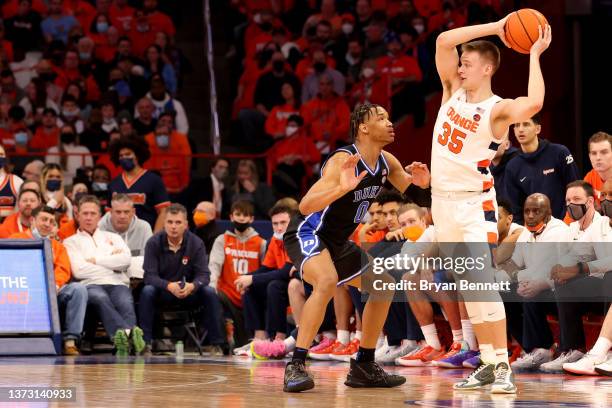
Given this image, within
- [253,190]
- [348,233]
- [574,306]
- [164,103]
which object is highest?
[164,103]

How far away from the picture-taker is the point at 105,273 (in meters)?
12.3

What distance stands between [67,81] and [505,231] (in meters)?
9.46

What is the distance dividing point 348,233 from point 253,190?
6.61 metres

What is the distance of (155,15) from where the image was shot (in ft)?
62.6

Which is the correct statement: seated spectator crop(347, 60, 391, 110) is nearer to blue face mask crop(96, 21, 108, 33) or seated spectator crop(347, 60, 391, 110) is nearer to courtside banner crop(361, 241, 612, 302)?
blue face mask crop(96, 21, 108, 33)

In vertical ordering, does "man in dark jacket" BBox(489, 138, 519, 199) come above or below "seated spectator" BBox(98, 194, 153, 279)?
above

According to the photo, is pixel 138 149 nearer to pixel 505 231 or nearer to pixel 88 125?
→ pixel 88 125

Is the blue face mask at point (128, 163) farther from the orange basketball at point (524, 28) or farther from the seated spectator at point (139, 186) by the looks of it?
the orange basketball at point (524, 28)

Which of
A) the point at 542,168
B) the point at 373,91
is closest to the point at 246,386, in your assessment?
the point at 542,168

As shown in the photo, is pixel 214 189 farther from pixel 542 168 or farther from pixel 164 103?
pixel 542 168

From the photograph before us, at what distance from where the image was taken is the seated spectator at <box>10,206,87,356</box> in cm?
1170

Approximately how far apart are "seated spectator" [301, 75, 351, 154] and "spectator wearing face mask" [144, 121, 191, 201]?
67.9 inches

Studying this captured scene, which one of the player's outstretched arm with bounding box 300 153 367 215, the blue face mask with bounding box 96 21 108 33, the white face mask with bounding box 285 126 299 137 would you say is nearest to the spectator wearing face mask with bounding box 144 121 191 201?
the white face mask with bounding box 285 126 299 137

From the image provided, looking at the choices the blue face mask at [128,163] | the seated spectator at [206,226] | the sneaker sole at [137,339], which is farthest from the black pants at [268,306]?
the blue face mask at [128,163]
